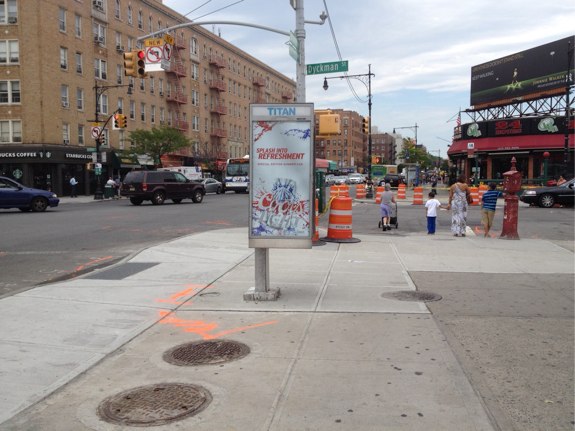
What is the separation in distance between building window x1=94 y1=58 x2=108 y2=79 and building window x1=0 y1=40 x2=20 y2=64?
741 centimetres

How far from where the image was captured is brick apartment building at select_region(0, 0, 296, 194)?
130ft

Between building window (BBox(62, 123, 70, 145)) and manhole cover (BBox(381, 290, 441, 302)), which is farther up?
building window (BBox(62, 123, 70, 145))

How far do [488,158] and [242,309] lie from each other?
4495 cm

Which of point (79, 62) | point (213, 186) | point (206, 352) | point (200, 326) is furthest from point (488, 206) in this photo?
point (79, 62)

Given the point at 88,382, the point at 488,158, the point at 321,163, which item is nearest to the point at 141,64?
the point at 88,382

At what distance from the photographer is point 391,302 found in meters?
6.93

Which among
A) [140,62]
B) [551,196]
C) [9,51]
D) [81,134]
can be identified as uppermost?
[9,51]

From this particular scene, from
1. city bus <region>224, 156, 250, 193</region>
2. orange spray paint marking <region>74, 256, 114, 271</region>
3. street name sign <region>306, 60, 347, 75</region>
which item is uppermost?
street name sign <region>306, 60, 347, 75</region>

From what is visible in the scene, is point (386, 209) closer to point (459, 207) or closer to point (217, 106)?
point (459, 207)

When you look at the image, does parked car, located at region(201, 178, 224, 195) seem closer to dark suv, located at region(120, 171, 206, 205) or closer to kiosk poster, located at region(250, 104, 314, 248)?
dark suv, located at region(120, 171, 206, 205)

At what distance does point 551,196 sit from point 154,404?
2592 cm

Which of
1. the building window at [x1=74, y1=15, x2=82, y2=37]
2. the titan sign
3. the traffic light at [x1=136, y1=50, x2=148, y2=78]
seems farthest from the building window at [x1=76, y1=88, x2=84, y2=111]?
the titan sign

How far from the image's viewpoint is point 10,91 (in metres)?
39.8

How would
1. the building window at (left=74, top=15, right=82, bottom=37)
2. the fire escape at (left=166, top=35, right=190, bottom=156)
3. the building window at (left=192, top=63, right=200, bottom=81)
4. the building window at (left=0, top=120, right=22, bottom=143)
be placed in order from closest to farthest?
the building window at (left=0, top=120, right=22, bottom=143) → the building window at (left=74, top=15, right=82, bottom=37) → the fire escape at (left=166, top=35, right=190, bottom=156) → the building window at (left=192, top=63, right=200, bottom=81)
